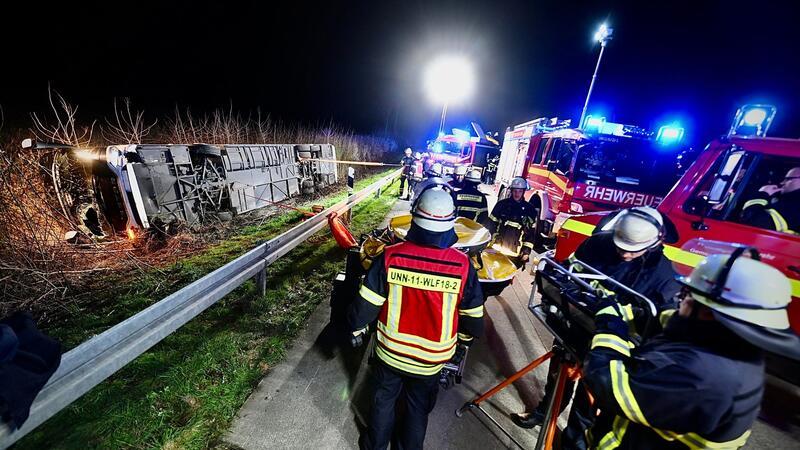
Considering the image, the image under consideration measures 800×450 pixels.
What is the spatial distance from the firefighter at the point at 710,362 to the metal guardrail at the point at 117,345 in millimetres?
2455

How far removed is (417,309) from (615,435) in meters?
1.18

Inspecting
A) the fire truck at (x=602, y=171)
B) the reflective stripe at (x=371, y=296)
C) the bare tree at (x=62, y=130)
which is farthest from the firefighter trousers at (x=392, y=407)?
the fire truck at (x=602, y=171)

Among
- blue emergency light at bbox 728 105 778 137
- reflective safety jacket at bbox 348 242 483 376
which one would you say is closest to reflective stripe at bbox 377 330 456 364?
reflective safety jacket at bbox 348 242 483 376

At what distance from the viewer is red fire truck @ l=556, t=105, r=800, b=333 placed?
10.3 ft

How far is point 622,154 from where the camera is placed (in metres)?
6.85

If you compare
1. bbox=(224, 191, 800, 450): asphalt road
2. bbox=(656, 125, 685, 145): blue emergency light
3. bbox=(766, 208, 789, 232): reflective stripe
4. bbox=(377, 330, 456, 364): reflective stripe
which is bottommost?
bbox=(224, 191, 800, 450): asphalt road

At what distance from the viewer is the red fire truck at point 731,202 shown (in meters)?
3.13

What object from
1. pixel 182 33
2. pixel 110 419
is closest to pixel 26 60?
pixel 182 33

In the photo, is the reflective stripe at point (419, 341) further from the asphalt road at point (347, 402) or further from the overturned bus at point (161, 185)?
the overturned bus at point (161, 185)

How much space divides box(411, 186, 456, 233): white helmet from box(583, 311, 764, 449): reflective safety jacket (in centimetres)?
100

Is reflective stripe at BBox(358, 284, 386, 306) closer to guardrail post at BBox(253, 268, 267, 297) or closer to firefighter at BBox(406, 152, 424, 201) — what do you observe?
guardrail post at BBox(253, 268, 267, 297)

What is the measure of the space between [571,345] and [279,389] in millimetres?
2255

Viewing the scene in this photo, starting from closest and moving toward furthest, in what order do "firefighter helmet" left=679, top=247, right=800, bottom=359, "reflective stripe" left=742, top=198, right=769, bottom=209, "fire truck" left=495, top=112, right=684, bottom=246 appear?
1. "firefighter helmet" left=679, top=247, right=800, bottom=359
2. "reflective stripe" left=742, top=198, right=769, bottom=209
3. "fire truck" left=495, top=112, right=684, bottom=246

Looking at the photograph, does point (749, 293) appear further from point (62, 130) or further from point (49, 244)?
point (62, 130)
